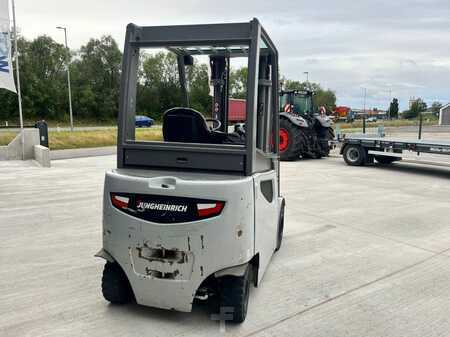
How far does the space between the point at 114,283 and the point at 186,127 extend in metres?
1.51

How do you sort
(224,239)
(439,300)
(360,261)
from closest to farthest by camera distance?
(224,239), (439,300), (360,261)

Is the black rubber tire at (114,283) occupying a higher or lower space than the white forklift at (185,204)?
lower

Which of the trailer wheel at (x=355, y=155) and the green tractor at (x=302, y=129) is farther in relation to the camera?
the green tractor at (x=302, y=129)

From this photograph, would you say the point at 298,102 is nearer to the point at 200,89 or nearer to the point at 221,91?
the point at 221,91

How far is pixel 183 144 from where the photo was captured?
3416 mm

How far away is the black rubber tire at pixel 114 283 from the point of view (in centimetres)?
350

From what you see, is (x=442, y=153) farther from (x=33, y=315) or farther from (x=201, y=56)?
(x=33, y=315)

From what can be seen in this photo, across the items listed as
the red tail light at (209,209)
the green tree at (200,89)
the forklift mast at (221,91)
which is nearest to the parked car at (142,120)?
the green tree at (200,89)

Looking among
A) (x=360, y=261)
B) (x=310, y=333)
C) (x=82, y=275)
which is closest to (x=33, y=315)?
(x=82, y=275)

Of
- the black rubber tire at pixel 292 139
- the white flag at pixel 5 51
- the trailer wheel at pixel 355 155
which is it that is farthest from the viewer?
the black rubber tire at pixel 292 139

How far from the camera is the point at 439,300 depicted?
12.5 feet

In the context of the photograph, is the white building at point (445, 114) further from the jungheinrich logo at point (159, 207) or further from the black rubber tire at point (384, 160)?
the jungheinrich logo at point (159, 207)

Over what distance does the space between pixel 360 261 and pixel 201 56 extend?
118 inches

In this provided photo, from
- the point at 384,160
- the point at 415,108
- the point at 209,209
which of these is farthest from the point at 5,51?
the point at 415,108
